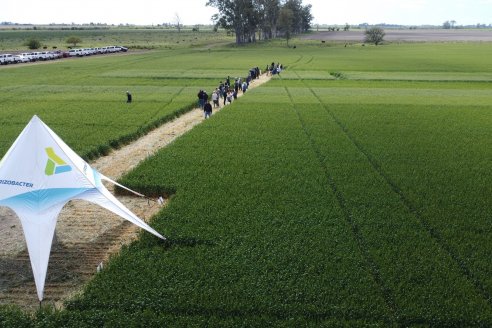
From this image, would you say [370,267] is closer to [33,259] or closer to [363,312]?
[363,312]

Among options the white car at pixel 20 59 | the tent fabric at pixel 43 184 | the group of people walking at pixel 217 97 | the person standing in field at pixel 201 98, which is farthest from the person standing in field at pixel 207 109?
the white car at pixel 20 59

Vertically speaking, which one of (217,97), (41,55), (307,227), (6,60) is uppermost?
(41,55)

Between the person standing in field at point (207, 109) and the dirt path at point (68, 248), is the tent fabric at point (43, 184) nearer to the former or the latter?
the dirt path at point (68, 248)

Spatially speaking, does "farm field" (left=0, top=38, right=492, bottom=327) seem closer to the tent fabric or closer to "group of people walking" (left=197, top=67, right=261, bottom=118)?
"group of people walking" (left=197, top=67, right=261, bottom=118)

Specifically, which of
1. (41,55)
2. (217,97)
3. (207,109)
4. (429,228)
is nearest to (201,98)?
(217,97)

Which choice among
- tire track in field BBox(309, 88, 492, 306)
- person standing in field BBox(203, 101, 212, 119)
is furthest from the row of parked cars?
tire track in field BBox(309, 88, 492, 306)

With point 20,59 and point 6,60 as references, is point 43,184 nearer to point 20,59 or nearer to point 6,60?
point 6,60

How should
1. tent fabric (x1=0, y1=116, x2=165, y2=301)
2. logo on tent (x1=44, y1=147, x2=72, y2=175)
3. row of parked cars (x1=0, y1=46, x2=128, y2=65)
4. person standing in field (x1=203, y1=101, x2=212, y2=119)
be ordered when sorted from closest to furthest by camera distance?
tent fabric (x1=0, y1=116, x2=165, y2=301)
logo on tent (x1=44, y1=147, x2=72, y2=175)
person standing in field (x1=203, y1=101, x2=212, y2=119)
row of parked cars (x1=0, y1=46, x2=128, y2=65)
